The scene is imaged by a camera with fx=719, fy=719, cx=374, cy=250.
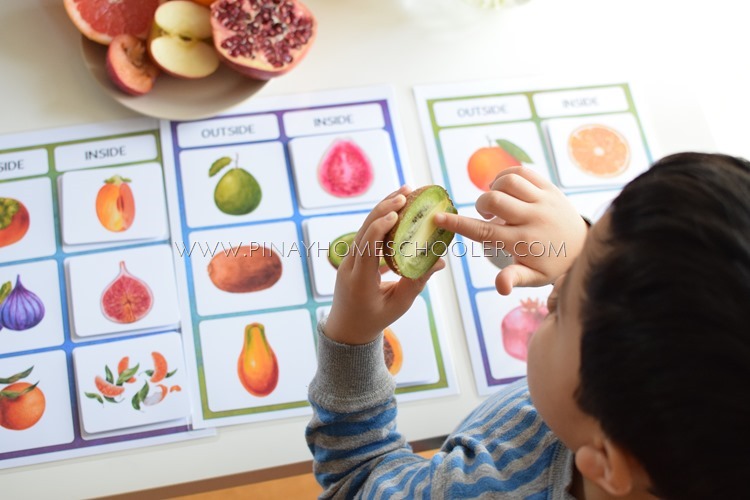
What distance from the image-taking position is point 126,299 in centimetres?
76

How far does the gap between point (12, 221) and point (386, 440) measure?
48cm

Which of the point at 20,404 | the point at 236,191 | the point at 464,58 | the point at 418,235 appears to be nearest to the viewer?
the point at 418,235

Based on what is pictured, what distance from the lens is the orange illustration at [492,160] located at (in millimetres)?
860

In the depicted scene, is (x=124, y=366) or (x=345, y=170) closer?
(x=124, y=366)

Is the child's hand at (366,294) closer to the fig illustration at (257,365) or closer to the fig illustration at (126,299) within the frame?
the fig illustration at (257,365)

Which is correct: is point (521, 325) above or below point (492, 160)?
below

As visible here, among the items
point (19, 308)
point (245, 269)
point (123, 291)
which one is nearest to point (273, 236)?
point (245, 269)

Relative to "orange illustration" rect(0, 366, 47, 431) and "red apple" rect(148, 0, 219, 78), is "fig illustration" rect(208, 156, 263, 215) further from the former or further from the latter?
"orange illustration" rect(0, 366, 47, 431)

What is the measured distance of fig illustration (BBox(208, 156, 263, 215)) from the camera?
0.82 metres

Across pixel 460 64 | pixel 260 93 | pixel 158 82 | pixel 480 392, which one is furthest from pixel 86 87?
pixel 480 392

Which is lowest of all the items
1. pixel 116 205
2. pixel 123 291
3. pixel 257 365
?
pixel 257 365

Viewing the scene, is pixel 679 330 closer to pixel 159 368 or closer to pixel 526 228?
pixel 526 228

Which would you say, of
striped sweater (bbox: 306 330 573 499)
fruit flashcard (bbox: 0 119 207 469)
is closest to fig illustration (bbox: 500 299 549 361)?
striped sweater (bbox: 306 330 573 499)

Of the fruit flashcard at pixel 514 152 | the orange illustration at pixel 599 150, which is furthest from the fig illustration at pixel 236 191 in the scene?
the orange illustration at pixel 599 150
